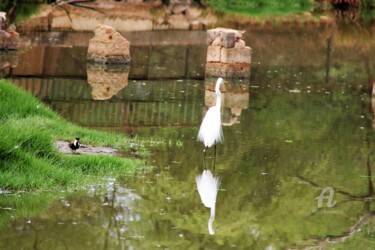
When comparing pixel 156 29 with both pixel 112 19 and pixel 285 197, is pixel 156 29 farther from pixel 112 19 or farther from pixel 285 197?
pixel 285 197

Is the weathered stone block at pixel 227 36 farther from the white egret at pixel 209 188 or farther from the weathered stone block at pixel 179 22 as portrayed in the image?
the weathered stone block at pixel 179 22

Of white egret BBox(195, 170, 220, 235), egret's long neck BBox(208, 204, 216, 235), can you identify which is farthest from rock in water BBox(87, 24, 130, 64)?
egret's long neck BBox(208, 204, 216, 235)

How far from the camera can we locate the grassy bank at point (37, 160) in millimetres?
9922

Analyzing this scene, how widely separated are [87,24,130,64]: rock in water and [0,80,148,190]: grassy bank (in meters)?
8.92

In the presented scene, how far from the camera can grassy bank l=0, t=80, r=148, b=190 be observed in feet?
32.6

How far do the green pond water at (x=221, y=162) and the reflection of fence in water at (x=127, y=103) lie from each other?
3 cm

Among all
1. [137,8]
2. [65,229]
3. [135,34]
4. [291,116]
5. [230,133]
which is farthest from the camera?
[137,8]

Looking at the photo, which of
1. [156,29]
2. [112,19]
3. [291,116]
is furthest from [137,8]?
[291,116]

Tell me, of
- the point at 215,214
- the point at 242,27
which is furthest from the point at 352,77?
the point at 215,214

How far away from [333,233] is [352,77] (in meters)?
14.7

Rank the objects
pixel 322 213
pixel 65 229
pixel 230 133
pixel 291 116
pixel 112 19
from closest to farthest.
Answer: pixel 65 229 < pixel 322 213 < pixel 230 133 < pixel 291 116 < pixel 112 19

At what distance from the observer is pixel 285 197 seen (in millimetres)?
10695

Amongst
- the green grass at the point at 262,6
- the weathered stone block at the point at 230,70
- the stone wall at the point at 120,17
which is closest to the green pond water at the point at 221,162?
the weathered stone block at the point at 230,70

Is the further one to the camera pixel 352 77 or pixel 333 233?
pixel 352 77
